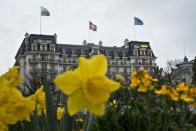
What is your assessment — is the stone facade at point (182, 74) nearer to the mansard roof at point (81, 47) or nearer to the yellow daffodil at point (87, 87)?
the mansard roof at point (81, 47)

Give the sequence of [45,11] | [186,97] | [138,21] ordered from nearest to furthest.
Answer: [186,97], [45,11], [138,21]

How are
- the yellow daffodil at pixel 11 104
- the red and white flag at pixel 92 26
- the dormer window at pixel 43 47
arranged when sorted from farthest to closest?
the dormer window at pixel 43 47 → the red and white flag at pixel 92 26 → the yellow daffodil at pixel 11 104

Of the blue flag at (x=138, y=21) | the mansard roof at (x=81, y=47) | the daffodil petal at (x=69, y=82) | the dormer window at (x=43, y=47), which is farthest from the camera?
the mansard roof at (x=81, y=47)

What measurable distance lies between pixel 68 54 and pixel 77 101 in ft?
262

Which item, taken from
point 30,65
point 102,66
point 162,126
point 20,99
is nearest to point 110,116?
point 162,126

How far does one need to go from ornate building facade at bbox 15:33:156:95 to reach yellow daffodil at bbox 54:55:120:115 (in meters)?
66.0

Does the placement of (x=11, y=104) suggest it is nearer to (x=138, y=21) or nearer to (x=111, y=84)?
(x=111, y=84)

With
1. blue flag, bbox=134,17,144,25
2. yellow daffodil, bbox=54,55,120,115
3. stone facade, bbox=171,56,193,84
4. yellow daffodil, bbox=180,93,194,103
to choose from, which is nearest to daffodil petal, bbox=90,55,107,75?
yellow daffodil, bbox=54,55,120,115

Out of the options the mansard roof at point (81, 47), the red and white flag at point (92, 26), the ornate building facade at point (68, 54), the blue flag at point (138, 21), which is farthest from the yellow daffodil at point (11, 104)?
the mansard roof at point (81, 47)

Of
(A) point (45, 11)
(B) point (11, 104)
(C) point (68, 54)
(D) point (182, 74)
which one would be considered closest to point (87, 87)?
(B) point (11, 104)

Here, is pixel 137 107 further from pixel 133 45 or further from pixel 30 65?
pixel 133 45

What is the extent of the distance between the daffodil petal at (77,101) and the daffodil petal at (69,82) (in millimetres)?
16

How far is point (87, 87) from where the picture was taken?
945 millimetres

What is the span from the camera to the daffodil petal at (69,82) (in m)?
0.92
